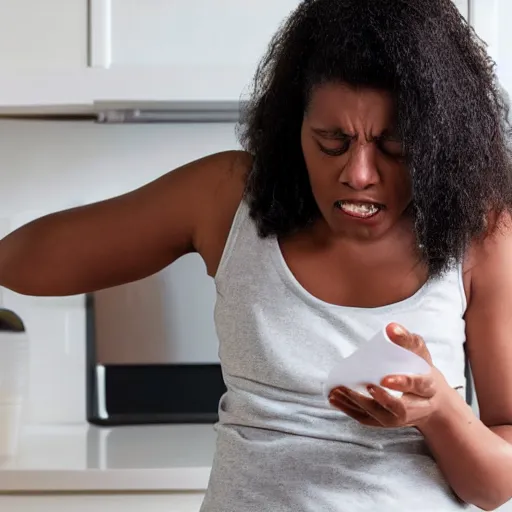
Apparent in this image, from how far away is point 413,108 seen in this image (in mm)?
770

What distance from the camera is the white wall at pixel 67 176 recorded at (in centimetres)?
173

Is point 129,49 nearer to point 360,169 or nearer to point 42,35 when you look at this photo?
point 42,35

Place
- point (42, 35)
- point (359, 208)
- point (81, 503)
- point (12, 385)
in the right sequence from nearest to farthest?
1. point (359, 208)
2. point (81, 503)
3. point (42, 35)
4. point (12, 385)

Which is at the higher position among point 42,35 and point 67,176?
point 42,35

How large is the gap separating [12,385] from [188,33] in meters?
0.68

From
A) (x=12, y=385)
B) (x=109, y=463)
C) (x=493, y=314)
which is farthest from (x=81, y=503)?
(x=493, y=314)

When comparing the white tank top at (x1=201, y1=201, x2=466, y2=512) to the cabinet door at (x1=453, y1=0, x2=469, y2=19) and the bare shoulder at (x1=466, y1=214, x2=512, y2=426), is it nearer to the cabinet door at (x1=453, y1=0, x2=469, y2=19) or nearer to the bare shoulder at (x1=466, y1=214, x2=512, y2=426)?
the bare shoulder at (x1=466, y1=214, x2=512, y2=426)

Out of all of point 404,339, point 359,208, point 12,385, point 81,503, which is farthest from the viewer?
point 12,385

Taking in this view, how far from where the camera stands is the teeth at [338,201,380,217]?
2.61ft

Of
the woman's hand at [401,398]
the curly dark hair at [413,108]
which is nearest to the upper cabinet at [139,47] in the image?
the curly dark hair at [413,108]

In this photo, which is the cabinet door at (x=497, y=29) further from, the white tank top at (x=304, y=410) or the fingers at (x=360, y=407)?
the fingers at (x=360, y=407)

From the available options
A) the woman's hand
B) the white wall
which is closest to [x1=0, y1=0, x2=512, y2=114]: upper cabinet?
the white wall

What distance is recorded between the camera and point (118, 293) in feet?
5.65

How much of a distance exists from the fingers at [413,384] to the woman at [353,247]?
0.04 feet
